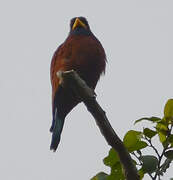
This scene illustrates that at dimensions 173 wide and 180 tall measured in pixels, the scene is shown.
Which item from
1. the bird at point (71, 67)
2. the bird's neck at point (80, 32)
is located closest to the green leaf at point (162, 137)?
the bird at point (71, 67)

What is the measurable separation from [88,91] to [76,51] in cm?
183

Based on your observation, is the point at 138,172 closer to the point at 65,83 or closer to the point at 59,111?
the point at 65,83

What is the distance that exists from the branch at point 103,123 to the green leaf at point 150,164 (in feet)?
0.19

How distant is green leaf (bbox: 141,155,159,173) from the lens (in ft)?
5.87

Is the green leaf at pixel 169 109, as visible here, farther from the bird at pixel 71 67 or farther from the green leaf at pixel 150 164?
the bird at pixel 71 67

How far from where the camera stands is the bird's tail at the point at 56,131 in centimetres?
401

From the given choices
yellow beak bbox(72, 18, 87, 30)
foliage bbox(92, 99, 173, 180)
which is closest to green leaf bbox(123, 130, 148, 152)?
foliage bbox(92, 99, 173, 180)

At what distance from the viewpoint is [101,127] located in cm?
213

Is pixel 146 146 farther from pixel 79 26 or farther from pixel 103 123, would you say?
pixel 79 26

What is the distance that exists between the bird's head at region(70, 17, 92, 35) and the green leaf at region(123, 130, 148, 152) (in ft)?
9.92

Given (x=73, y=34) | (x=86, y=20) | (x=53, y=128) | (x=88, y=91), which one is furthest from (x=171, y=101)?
(x=86, y=20)

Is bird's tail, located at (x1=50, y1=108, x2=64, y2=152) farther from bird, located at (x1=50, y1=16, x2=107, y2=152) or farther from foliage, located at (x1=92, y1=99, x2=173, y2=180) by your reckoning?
foliage, located at (x1=92, y1=99, x2=173, y2=180)

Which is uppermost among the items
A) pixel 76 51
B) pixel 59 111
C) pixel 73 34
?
pixel 73 34

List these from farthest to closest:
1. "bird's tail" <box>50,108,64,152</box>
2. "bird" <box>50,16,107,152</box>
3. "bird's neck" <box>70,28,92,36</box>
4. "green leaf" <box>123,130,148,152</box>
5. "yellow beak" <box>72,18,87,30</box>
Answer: "yellow beak" <box>72,18,87,30</box>
"bird's neck" <box>70,28,92,36</box>
"bird" <box>50,16,107,152</box>
"bird's tail" <box>50,108,64,152</box>
"green leaf" <box>123,130,148,152</box>
